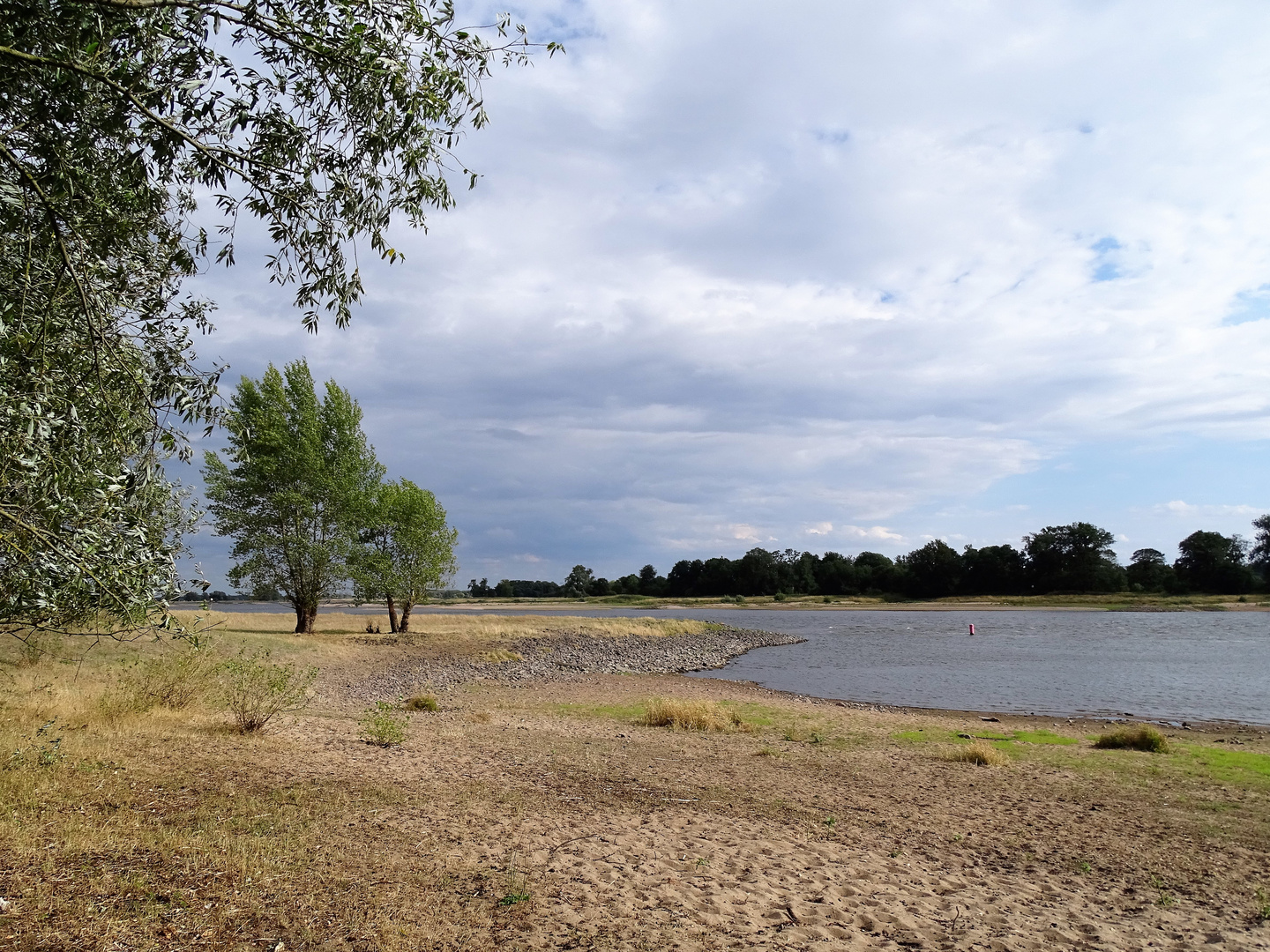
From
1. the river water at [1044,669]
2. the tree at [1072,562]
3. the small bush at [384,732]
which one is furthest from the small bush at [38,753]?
the tree at [1072,562]

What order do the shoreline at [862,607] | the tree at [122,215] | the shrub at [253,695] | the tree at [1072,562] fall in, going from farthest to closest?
the tree at [1072,562]
the shoreline at [862,607]
the shrub at [253,695]
the tree at [122,215]

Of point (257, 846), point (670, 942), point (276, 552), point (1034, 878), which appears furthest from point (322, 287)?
point (276, 552)

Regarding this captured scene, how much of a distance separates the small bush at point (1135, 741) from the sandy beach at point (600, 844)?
870 millimetres

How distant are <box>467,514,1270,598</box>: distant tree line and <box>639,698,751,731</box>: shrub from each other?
120 metres

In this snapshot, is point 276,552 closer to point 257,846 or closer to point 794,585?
point 257,846

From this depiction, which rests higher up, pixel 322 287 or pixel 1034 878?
pixel 322 287

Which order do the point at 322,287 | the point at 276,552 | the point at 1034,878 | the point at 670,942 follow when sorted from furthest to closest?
1. the point at 276,552
2. the point at 1034,878
3. the point at 322,287
4. the point at 670,942

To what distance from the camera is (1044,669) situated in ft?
112

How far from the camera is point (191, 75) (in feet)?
20.2

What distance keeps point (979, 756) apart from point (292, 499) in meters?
31.5

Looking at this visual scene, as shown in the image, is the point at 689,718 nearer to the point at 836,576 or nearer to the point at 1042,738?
the point at 1042,738

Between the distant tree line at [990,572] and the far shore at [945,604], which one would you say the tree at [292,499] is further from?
the distant tree line at [990,572]

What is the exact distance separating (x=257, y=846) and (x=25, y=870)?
5.25 feet

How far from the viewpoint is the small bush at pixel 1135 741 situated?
50.7 feet
